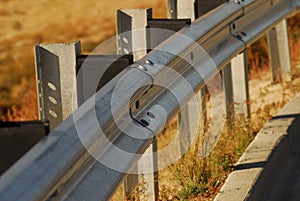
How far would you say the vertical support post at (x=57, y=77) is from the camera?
4656 millimetres

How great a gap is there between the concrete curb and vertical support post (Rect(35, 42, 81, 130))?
0.97m

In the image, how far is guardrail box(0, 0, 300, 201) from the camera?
11.1 feet

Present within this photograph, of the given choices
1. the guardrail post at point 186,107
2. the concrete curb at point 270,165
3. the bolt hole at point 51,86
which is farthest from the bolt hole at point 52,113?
the guardrail post at point 186,107

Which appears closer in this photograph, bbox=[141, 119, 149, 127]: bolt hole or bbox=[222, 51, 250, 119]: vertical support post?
bbox=[141, 119, 149, 127]: bolt hole

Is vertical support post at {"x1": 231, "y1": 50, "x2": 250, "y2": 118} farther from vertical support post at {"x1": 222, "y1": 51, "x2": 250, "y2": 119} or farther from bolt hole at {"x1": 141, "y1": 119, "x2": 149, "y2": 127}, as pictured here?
bolt hole at {"x1": 141, "y1": 119, "x2": 149, "y2": 127}

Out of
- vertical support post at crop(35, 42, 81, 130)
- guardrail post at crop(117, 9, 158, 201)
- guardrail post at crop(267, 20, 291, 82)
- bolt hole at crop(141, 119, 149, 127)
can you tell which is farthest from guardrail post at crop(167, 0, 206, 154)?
guardrail post at crop(267, 20, 291, 82)

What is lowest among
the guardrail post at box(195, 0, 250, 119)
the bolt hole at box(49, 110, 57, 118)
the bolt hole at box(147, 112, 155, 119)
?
the guardrail post at box(195, 0, 250, 119)

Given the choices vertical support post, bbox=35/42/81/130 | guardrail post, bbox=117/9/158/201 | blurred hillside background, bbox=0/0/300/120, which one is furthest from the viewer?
blurred hillside background, bbox=0/0/300/120

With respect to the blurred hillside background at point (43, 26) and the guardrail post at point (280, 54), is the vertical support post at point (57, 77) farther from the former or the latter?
the blurred hillside background at point (43, 26)

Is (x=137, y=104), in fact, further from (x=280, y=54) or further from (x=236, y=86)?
(x=280, y=54)

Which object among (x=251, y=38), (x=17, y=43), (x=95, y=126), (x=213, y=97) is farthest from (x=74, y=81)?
(x=17, y=43)

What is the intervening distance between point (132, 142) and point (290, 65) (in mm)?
4658

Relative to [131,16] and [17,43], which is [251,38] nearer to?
[131,16]

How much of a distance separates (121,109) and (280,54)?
4.81m
